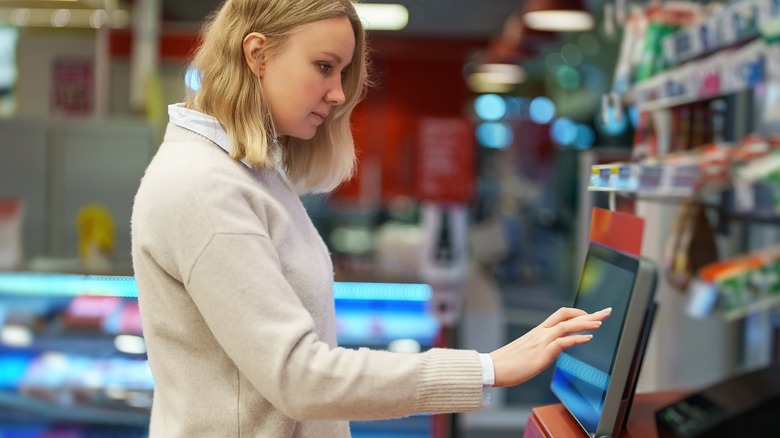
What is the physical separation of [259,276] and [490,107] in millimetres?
20288

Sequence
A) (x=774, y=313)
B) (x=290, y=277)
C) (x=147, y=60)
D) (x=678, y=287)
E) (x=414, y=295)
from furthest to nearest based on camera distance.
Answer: (x=147, y=60) < (x=414, y=295) < (x=774, y=313) < (x=678, y=287) < (x=290, y=277)

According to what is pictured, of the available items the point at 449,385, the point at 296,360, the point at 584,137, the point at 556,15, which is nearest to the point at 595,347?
the point at 449,385

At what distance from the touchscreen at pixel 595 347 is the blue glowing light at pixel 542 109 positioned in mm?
17733

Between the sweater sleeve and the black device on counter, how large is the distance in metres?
0.29

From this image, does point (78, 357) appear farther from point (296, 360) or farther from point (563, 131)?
point (563, 131)

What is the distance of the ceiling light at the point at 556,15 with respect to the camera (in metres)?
5.94

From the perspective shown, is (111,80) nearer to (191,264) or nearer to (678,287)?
(678,287)

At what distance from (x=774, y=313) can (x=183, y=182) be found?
316 cm

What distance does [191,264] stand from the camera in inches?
51.4

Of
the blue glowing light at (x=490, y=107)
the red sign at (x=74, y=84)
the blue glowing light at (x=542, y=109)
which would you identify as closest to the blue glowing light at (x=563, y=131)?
the blue glowing light at (x=542, y=109)

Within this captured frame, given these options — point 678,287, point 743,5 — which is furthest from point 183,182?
point 678,287

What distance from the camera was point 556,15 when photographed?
6.24 m

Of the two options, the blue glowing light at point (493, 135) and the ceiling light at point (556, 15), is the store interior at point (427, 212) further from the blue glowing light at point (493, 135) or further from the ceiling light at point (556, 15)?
the blue glowing light at point (493, 135)

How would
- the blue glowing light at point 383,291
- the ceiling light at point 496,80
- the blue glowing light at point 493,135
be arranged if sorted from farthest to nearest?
the blue glowing light at point 493,135
the ceiling light at point 496,80
the blue glowing light at point 383,291
